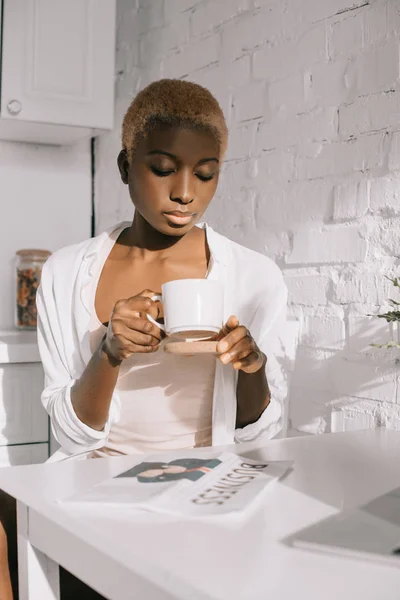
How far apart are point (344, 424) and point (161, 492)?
94 centimetres

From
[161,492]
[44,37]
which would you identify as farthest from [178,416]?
[44,37]

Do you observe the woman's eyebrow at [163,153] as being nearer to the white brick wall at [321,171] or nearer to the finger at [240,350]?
the finger at [240,350]

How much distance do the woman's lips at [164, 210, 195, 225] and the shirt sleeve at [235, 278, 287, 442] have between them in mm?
242

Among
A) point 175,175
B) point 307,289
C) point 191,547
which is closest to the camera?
point 191,547

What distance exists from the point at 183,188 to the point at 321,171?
54 centimetres

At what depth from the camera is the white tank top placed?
138 centimetres

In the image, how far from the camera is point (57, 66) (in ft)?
7.27

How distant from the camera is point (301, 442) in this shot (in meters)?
1.19

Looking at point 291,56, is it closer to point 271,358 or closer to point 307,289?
point 307,289

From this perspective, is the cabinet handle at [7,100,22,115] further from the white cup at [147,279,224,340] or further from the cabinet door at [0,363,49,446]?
the white cup at [147,279,224,340]

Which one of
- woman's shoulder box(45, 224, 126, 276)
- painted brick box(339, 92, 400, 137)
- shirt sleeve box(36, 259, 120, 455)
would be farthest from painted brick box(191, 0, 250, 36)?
shirt sleeve box(36, 259, 120, 455)

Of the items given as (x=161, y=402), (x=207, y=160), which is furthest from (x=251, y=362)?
(x=207, y=160)

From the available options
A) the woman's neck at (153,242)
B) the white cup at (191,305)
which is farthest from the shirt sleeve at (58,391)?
the white cup at (191,305)

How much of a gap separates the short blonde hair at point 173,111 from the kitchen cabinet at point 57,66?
0.88 metres
